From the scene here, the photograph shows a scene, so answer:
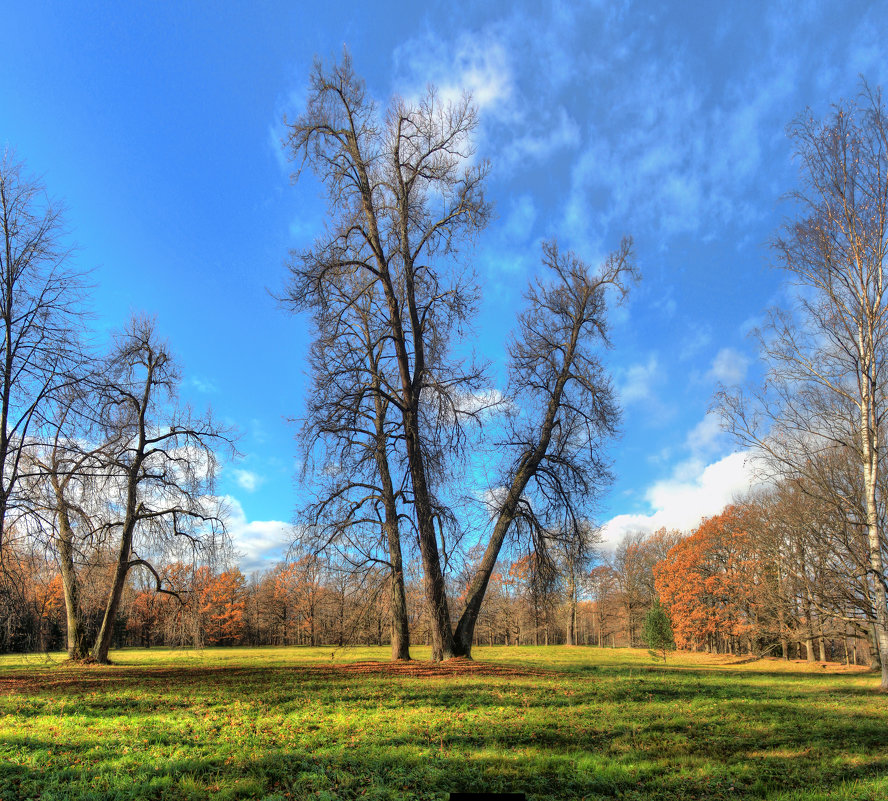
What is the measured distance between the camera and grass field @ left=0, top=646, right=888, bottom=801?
18.8 ft

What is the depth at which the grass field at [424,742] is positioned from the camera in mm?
5719

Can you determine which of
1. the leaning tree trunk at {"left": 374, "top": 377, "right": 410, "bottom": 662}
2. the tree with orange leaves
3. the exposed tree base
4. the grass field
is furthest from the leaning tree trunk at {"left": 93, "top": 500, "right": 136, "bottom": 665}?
the tree with orange leaves

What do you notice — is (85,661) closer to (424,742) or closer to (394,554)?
(394,554)

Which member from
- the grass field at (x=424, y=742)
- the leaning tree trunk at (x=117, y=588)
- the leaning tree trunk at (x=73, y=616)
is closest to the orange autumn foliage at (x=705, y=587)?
the grass field at (x=424, y=742)

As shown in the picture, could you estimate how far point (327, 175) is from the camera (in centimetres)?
1695

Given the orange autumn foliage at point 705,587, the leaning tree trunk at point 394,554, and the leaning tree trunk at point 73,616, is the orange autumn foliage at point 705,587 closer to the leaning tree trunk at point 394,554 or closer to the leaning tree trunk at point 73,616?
the leaning tree trunk at point 394,554

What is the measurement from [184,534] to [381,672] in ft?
33.4

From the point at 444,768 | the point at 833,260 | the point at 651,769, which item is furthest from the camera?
the point at 833,260

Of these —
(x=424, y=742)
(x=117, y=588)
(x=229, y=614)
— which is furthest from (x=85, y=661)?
(x=229, y=614)

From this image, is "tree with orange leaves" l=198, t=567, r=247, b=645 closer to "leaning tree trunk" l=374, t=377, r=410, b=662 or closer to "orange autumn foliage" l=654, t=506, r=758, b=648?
"leaning tree trunk" l=374, t=377, r=410, b=662

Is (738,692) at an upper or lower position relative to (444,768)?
lower

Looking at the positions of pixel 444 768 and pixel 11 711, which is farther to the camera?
pixel 11 711

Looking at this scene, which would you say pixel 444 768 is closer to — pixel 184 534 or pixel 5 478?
pixel 5 478

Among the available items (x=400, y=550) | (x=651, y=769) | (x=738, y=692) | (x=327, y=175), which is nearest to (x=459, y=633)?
(x=400, y=550)
